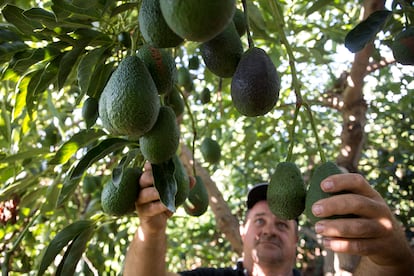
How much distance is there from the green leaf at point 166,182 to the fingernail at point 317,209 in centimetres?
29

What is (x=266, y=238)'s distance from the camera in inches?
102

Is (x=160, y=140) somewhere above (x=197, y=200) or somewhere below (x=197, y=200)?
above

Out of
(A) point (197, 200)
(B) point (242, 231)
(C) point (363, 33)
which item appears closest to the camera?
(C) point (363, 33)

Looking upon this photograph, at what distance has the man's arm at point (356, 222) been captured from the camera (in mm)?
883

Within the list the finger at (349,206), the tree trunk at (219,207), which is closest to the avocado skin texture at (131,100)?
the finger at (349,206)

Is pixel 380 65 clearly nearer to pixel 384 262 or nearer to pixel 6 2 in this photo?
pixel 384 262

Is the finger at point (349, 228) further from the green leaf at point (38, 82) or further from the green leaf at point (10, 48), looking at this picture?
the green leaf at point (10, 48)

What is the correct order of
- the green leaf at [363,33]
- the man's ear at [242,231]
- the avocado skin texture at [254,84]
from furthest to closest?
the man's ear at [242,231], the green leaf at [363,33], the avocado skin texture at [254,84]

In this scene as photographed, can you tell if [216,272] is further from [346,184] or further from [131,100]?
[131,100]

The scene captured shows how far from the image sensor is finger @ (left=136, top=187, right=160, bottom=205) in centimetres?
109

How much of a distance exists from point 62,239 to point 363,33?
1002 millimetres

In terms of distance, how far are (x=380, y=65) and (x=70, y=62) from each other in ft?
5.93

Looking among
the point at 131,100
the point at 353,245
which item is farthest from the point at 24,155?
the point at 353,245

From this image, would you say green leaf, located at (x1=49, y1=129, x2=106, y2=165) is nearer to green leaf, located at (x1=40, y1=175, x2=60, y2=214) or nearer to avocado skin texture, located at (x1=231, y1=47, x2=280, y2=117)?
green leaf, located at (x1=40, y1=175, x2=60, y2=214)
